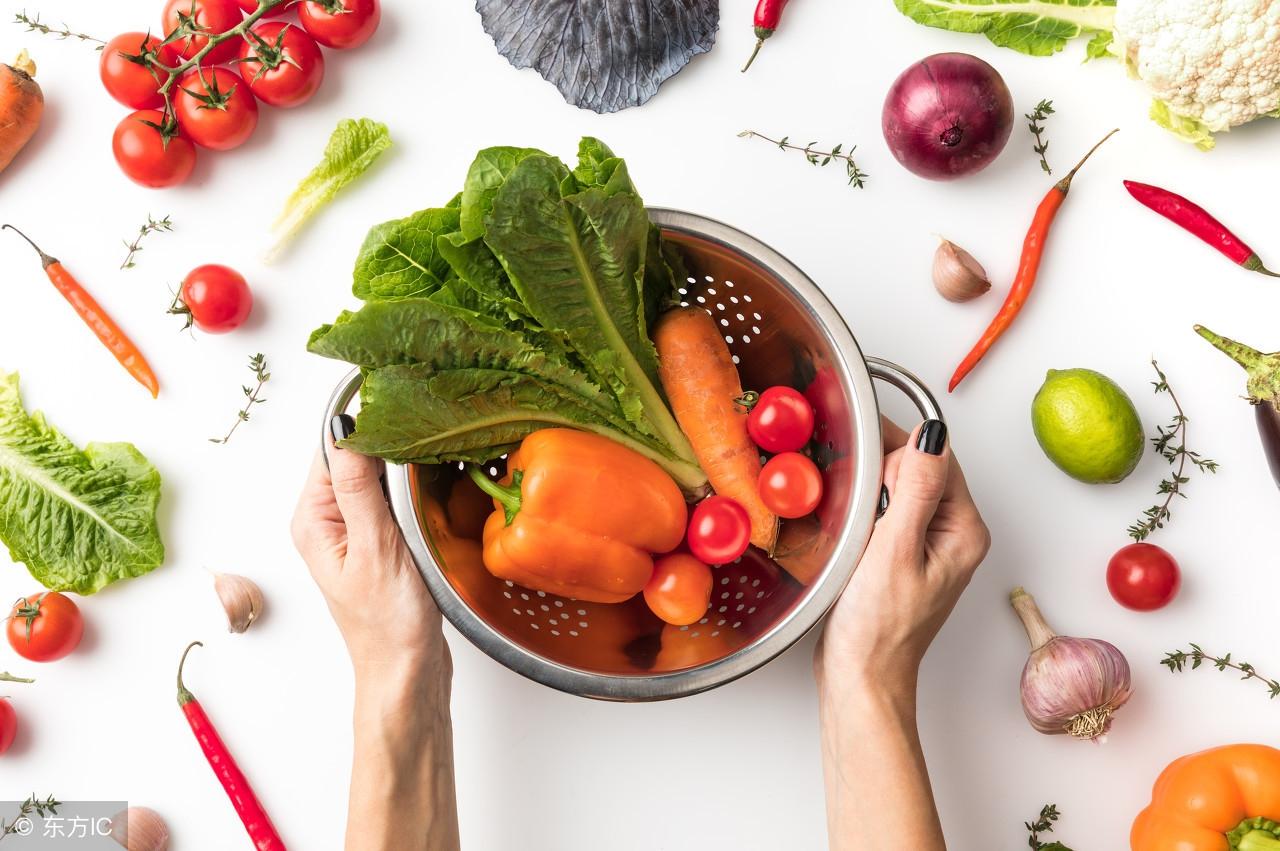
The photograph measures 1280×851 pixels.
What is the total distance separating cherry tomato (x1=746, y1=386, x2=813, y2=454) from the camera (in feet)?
3.94

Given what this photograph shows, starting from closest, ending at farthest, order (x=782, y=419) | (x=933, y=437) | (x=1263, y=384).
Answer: (x=933, y=437) → (x=782, y=419) → (x=1263, y=384)

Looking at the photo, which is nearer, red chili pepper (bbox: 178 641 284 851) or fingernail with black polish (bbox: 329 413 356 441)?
fingernail with black polish (bbox: 329 413 356 441)

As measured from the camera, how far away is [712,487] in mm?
1287

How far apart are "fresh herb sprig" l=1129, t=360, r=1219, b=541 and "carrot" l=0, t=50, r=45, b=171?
1.59 metres

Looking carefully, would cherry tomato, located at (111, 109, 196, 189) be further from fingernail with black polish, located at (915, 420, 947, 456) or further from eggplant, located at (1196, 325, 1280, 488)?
eggplant, located at (1196, 325, 1280, 488)

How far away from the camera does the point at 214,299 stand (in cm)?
136

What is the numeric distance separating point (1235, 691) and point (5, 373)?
1758 mm

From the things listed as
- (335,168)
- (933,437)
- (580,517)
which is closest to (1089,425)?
(933,437)

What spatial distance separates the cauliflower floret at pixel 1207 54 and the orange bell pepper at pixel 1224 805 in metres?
0.82

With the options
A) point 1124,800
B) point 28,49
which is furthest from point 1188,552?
point 28,49

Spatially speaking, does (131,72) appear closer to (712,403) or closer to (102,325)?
(102,325)

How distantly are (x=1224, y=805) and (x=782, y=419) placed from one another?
2.33ft

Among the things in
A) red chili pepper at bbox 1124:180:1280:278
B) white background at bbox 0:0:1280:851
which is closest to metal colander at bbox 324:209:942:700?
white background at bbox 0:0:1280:851

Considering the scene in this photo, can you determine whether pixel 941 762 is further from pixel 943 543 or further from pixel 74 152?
pixel 74 152
